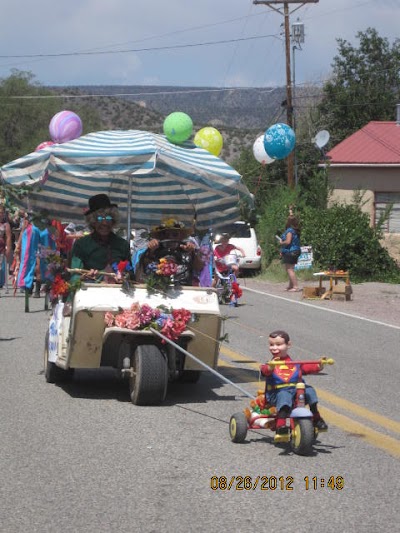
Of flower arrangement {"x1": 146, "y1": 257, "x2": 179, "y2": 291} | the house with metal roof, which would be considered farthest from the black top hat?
the house with metal roof

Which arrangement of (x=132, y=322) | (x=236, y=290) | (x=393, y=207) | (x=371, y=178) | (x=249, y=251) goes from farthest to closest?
1. (x=371, y=178)
2. (x=393, y=207)
3. (x=249, y=251)
4. (x=236, y=290)
5. (x=132, y=322)

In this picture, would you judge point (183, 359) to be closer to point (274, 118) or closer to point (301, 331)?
point (301, 331)

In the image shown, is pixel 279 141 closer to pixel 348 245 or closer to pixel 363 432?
pixel 348 245

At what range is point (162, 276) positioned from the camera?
9.65 metres

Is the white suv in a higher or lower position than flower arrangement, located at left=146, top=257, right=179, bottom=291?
lower

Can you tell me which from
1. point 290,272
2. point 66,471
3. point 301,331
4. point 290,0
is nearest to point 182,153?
point 66,471

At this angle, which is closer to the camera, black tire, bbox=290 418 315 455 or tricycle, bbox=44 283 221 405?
black tire, bbox=290 418 315 455

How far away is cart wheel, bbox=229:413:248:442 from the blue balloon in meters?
19.0

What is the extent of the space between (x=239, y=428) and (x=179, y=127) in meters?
6.10

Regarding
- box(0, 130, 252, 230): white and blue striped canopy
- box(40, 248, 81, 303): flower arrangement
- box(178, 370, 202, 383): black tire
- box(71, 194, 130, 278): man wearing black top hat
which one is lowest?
box(178, 370, 202, 383): black tire

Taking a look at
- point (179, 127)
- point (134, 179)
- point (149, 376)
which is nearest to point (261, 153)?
point (179, 127)

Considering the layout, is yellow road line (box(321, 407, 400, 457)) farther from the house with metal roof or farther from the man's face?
the house with metal roof

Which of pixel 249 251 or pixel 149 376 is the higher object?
pixel 249 251

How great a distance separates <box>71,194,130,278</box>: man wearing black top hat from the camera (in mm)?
9992
